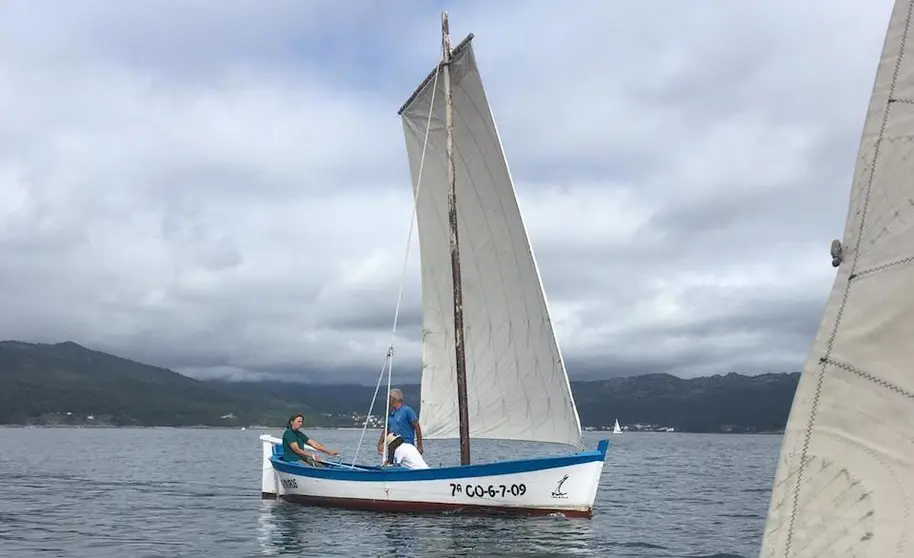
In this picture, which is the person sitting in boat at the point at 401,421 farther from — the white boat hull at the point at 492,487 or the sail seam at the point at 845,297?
the sail seam at the point at 845,297

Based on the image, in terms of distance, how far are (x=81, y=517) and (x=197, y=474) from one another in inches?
1226

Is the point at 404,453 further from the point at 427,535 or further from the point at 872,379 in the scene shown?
the point at 872,379

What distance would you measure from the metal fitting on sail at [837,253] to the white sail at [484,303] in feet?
63.4

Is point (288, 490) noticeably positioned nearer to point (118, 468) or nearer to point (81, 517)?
point (81, 517)

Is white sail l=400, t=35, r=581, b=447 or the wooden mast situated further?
the wooden mast

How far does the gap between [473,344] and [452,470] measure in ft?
13.0

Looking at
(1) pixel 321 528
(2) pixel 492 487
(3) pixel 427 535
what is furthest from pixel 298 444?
(2) pixel 492 487

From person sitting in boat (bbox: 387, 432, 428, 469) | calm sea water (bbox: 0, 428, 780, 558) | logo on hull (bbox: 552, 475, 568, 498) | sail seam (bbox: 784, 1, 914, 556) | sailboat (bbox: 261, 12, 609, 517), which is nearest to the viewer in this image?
sail seam (bbox: 784, 1, 914, 556)

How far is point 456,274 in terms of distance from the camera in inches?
986

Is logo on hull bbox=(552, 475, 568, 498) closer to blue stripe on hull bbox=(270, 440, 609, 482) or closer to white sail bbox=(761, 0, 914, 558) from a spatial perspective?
blue stripe on hull bbox=(270, 440, 609, 482)

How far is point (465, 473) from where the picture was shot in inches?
920

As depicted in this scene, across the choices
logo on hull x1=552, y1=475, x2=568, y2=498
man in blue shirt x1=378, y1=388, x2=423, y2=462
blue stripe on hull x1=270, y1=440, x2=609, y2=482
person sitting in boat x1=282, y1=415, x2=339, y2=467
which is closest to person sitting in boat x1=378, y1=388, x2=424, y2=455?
man in blue shirt x1=378, y1=388, x2=423, y2=462

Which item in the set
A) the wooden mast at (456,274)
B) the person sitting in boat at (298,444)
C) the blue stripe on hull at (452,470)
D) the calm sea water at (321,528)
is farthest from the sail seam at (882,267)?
the person sitting in boat at (298,444)

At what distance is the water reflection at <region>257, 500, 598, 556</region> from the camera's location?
20.2 metres
